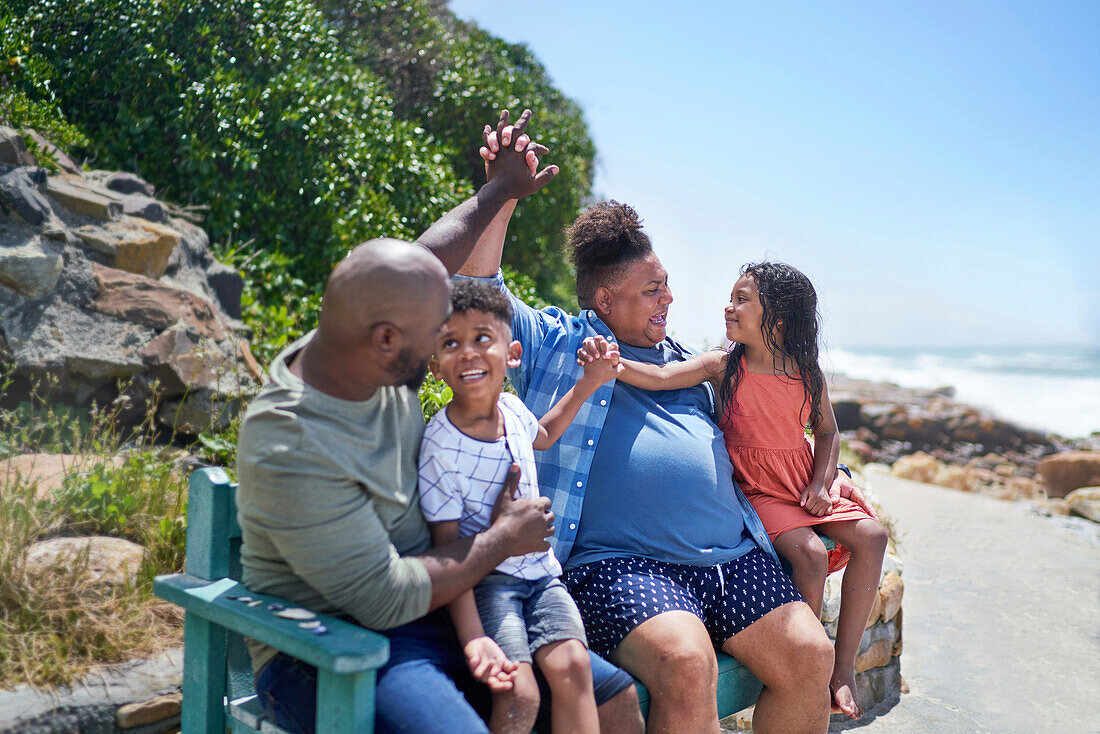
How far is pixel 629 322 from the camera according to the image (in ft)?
10.5

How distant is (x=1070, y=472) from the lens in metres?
12.1

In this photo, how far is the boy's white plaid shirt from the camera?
9.20 feet

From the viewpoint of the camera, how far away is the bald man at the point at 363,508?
70.6 inches

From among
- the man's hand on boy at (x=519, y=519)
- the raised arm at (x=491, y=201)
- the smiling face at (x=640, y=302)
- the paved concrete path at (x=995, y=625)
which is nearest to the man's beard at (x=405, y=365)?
the man's hand on boy at (x=519, y=519)

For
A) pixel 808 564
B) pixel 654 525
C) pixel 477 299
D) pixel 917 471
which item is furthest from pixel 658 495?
pixel 917 471

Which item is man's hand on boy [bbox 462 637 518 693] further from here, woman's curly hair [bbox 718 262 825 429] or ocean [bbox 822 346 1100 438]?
ocean [bbox 822 346 1100 438]

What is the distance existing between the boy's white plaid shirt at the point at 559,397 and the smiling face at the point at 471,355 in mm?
470

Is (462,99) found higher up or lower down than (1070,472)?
higher up

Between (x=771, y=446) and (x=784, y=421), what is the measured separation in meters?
0.11

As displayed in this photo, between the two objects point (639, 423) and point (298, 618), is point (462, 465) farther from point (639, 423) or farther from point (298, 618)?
point (639, 423)

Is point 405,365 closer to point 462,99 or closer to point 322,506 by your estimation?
point 322,506

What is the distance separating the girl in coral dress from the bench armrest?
1.49m

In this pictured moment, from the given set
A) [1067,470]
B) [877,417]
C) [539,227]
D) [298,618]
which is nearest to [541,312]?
[298,618]

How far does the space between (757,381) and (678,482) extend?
0.59m
